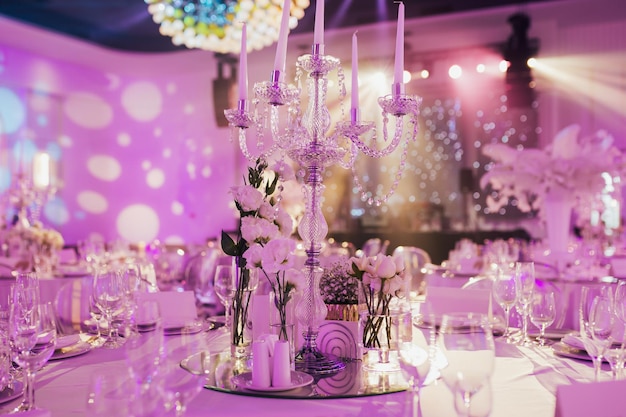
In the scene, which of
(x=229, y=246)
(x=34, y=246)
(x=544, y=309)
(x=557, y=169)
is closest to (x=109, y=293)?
(x=229, y=246)

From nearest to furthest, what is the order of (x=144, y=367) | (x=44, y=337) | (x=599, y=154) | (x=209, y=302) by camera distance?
(x=144, y=367) → (x=44, y=337) → (x=599, y=154) → (x=209, y=302)

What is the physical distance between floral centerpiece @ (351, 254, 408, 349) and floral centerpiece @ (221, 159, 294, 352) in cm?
23

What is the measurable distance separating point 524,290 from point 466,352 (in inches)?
46.1

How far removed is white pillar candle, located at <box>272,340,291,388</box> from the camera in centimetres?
155

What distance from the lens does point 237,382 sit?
1.59 meters

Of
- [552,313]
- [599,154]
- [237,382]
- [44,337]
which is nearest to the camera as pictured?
[44,337]

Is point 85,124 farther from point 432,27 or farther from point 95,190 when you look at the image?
point 432,27

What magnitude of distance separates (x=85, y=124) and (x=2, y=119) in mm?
1298

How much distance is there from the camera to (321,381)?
1.65 metres

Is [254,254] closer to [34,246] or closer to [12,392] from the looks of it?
[12,392]

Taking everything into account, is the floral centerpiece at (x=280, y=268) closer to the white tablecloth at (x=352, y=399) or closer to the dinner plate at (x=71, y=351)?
the white tablecloth at (x=352, y=399)

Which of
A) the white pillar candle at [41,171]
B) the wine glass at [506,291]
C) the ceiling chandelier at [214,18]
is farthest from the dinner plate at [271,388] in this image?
the white pillar candle at [41,171]

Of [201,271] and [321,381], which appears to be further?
[201,271]

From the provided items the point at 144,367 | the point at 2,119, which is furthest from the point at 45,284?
the point at 2,119
